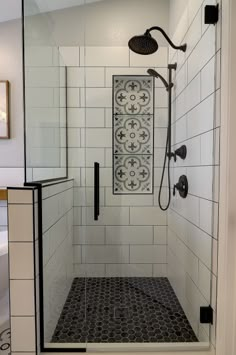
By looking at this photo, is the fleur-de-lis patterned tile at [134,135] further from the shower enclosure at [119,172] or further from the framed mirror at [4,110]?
the framed mirror at [4,110]

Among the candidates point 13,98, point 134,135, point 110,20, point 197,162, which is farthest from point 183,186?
point 13,98

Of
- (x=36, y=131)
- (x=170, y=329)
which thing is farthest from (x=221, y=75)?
(x=170, y=329)

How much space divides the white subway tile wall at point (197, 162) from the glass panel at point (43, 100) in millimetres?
916

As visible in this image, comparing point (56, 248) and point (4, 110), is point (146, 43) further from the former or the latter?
point (56, 248)

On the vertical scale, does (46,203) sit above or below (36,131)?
below

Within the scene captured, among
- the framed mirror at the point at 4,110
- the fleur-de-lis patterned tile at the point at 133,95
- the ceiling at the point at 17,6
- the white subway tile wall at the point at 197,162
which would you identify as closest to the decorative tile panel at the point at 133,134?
the fleur-de-lis patterned tile at the point at 133,95

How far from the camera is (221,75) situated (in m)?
1.11

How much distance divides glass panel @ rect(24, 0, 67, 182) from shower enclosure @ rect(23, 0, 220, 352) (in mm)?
12

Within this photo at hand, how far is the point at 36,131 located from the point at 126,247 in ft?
4.20

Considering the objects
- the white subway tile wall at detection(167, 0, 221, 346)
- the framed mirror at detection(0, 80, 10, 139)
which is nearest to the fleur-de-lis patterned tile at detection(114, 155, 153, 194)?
the white subway tile wall at detection(167, 0, 221, 346)

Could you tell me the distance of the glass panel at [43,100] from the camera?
128 centimetres

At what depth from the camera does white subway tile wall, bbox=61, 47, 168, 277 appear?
81.5 inches

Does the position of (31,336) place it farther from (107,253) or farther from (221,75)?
(221,75)

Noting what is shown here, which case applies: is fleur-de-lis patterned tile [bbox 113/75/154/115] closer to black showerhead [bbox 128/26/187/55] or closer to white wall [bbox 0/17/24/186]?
black showerhead [bbox 128/26/187/55]
